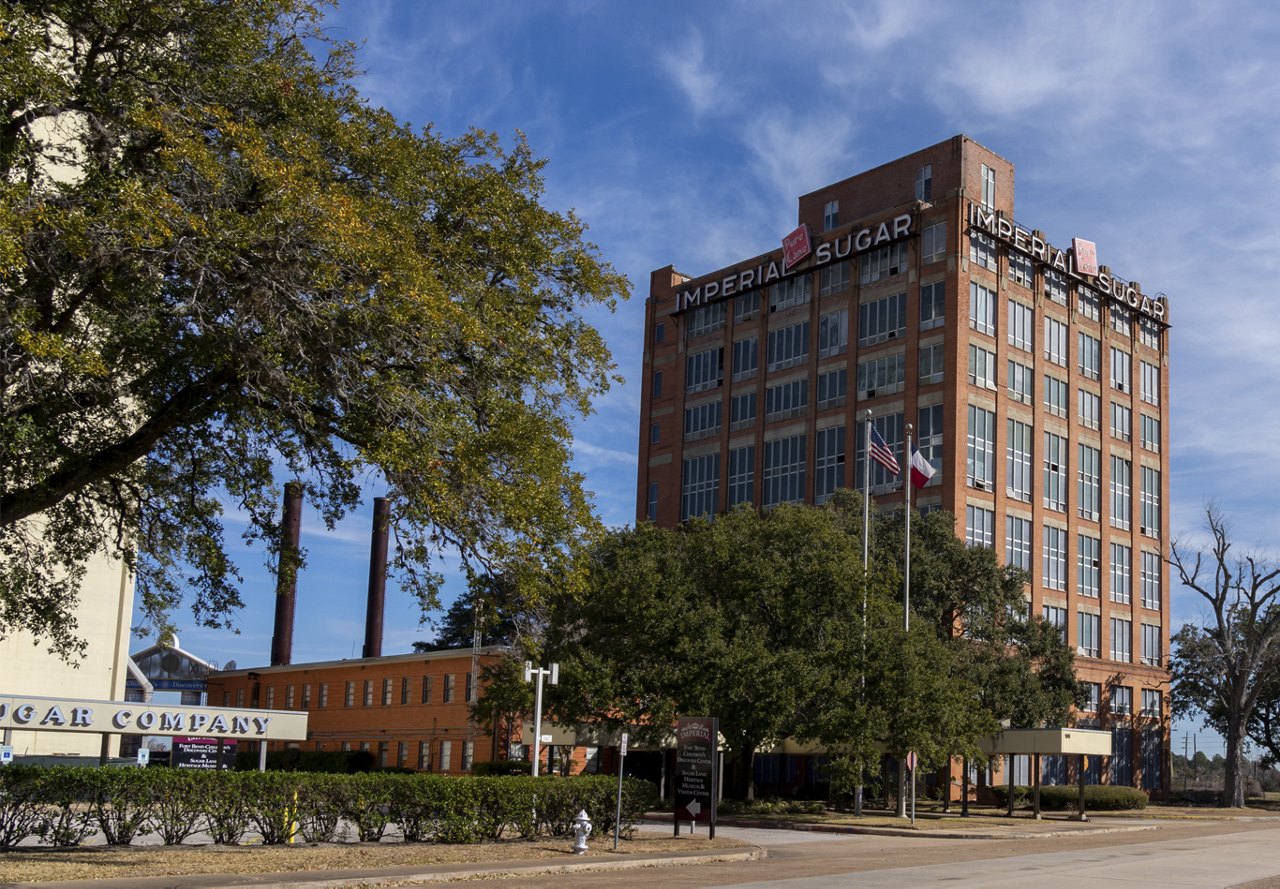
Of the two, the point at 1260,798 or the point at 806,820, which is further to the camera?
the point at 1260,798

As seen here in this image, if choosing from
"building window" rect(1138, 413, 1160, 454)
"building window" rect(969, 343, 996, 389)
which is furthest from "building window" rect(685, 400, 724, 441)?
"building window" rect(1138, 413, 1160, 454)

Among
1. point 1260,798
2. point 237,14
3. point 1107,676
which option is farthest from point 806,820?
point 1260,798

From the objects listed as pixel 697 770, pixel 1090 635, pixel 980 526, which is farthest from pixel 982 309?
pixel 697 770

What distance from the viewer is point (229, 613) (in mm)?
21578

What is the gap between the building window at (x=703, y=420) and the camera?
8344cm

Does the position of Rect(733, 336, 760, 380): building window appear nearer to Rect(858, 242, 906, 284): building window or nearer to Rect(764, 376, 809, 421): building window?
Rect(764, 376, 809, 421): building window

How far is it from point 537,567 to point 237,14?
8883 millimetres

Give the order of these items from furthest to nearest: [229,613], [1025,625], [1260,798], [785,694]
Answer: [1260,798], [1025,625], [785,694], [229,613]

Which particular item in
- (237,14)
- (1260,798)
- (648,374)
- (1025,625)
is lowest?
(1260,798)

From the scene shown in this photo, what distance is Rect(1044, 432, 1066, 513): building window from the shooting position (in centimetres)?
7381

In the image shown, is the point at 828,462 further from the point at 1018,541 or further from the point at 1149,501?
the point at 1149,501

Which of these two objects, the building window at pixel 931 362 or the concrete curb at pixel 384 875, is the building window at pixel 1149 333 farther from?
the concrete curb at pixel 384 875

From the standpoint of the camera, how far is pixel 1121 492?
79.3 metres

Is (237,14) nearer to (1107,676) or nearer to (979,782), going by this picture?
(979,782)
